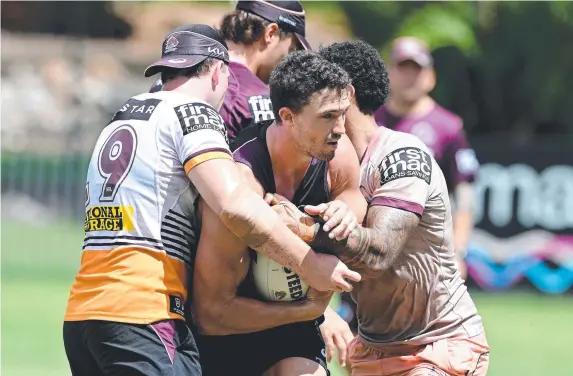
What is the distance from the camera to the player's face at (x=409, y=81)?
9.09 m

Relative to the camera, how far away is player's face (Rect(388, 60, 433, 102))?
9086mm

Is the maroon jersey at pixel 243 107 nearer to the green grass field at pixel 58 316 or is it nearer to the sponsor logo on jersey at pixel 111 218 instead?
the sponsor logo on jersey at pixel 111 218

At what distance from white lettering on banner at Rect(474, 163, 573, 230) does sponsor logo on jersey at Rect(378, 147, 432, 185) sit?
8.82 m

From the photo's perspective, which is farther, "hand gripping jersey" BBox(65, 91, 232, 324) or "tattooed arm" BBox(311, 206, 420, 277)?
"tattooed arm" BBox(311, 206, 420, 277)

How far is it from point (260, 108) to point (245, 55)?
53cm

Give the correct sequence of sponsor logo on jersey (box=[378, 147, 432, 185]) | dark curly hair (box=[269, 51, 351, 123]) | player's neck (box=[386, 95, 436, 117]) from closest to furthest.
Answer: dark curly hair (box=[269, 51, 351, 123]) < sponsor logo on jersey (box=[378, 147, 432, 185]) < player's neck (box=[386, 95, 436, 117])

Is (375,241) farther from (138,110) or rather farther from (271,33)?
(271,33)

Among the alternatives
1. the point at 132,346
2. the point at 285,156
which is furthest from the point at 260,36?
the point at 132,346

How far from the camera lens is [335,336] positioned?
554 centimetres

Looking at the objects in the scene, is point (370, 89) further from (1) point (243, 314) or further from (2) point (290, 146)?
(1) point (243, 314)

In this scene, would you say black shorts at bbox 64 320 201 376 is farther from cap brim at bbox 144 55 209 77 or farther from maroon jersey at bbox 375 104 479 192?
maroon jersey at bbox 375 104 479 192

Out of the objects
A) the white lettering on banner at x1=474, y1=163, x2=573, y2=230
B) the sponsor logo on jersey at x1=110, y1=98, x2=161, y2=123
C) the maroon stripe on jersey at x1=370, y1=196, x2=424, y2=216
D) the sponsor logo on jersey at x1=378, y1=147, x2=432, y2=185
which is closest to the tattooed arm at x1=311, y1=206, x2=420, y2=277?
the maroon stripe on jersey at x1=370, y1=196, x2=424, y2=216

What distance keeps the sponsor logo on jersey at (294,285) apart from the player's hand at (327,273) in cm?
21

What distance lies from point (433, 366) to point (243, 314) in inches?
36.9
